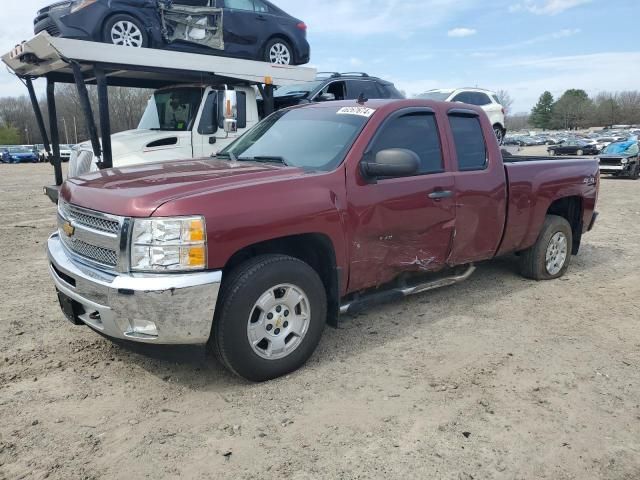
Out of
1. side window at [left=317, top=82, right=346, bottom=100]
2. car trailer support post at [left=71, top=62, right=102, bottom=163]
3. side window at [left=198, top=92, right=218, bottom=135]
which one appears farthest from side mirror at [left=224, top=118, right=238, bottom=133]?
side window at [left=317, top=82, right=346, bottom=100]

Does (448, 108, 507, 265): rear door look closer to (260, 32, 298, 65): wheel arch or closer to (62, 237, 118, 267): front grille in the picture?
(62, 237, 118, 267): front grille

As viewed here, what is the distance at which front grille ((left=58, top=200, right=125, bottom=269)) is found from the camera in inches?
122

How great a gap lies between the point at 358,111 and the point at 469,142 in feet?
4.08

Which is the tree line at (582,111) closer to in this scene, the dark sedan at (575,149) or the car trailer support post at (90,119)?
the dark sedan at (575,149)

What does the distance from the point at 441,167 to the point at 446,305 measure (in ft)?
4.53

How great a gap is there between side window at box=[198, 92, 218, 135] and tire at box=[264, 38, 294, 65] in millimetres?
2082

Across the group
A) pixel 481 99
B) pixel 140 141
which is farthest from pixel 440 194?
pixel 481 99

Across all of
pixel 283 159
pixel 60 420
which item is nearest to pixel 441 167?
pixel 283 159

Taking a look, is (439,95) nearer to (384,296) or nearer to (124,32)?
(124,32)

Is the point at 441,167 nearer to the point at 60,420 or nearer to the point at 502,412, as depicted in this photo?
the point at 502,412

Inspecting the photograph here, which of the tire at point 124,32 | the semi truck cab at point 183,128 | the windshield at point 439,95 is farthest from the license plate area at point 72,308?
the windshield at point 439,95

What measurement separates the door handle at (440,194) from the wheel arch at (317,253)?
1.11 meters

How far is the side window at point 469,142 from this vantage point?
470 cm

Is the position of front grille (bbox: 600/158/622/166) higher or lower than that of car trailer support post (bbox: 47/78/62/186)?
lower
